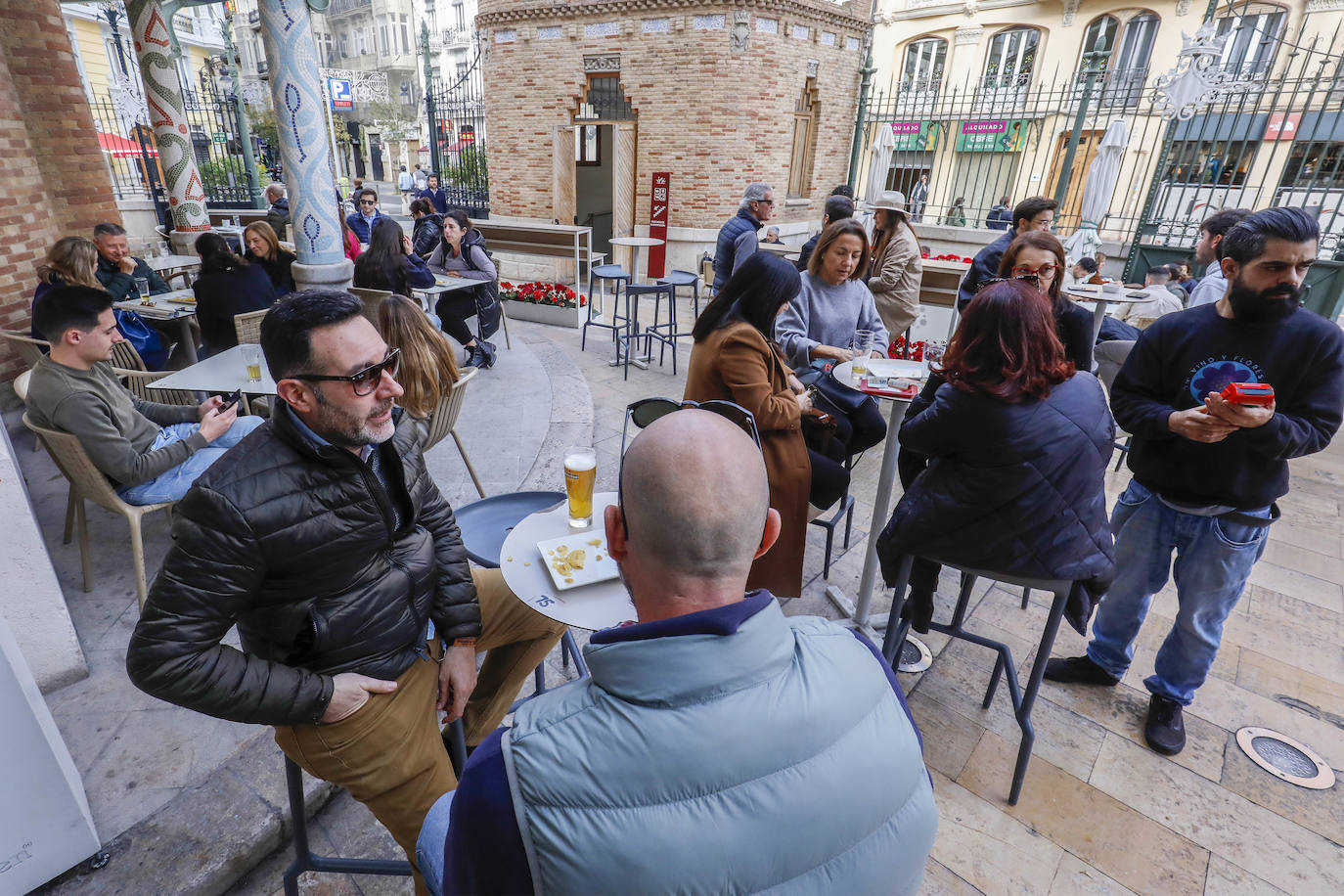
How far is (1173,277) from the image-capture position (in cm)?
712

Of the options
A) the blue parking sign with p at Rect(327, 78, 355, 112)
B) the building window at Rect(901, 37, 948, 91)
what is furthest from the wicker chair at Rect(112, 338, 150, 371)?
the building window at Rect(901, 37, 948, 91)

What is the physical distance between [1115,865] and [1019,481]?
1.27 m

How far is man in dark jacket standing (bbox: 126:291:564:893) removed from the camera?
1.41m

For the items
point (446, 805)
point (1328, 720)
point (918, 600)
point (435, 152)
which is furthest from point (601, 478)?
point (435, 152)

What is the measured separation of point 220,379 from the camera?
336 centimetres

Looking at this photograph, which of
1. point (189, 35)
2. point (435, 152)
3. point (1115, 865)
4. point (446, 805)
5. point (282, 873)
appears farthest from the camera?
point (189, 35)

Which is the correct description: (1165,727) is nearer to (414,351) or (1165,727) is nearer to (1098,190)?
(414,351)

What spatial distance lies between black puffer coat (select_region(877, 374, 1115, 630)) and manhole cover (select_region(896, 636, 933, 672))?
0.82 meters

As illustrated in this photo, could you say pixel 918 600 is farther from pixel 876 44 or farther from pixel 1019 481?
pixel 876 44

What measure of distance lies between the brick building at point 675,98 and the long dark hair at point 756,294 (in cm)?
959

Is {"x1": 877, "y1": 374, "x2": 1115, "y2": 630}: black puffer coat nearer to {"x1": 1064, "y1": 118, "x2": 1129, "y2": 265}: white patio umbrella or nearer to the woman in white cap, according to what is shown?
the woman in white cap

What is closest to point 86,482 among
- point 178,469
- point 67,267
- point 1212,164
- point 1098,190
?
point 178,469

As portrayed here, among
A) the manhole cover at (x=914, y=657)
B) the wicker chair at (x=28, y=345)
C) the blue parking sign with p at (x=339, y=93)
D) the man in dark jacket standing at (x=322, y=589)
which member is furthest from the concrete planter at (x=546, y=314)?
the blue parking sign with p at (x=339, y=93)

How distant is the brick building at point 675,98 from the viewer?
10727 millimetres
